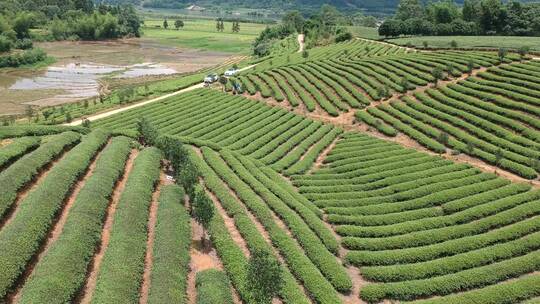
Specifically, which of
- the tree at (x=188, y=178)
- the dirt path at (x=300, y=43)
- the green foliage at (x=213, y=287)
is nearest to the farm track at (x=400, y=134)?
the tree at (x=188, y=178)

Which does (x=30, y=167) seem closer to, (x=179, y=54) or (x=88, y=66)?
(x=88, y=66)

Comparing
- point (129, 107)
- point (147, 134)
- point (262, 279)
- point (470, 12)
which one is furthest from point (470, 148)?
point (470, 12)

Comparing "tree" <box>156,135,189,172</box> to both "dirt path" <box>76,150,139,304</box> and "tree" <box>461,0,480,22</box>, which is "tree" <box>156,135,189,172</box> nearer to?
"dirt path" <box>76,150,139,304</box>

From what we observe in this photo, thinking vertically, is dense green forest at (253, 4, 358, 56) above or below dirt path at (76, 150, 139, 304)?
above

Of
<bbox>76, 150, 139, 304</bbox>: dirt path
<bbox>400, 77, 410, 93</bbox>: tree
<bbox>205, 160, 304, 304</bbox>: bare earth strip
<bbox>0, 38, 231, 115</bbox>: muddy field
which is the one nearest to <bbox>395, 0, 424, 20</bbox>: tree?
<bbox>0, 38, 231, 115</bbox>: muddy field

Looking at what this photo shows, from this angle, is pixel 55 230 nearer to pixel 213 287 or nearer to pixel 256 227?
pixel 213 287

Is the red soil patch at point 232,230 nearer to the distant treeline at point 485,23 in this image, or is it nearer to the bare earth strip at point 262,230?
the bare earth strip at point 262,230

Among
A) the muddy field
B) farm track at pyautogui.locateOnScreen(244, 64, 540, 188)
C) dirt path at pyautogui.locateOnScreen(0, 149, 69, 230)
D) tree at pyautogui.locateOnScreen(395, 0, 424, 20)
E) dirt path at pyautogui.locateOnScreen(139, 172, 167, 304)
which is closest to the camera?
dirt path at pyautogui.locateOnScreen(139, 172, 167, 304)
